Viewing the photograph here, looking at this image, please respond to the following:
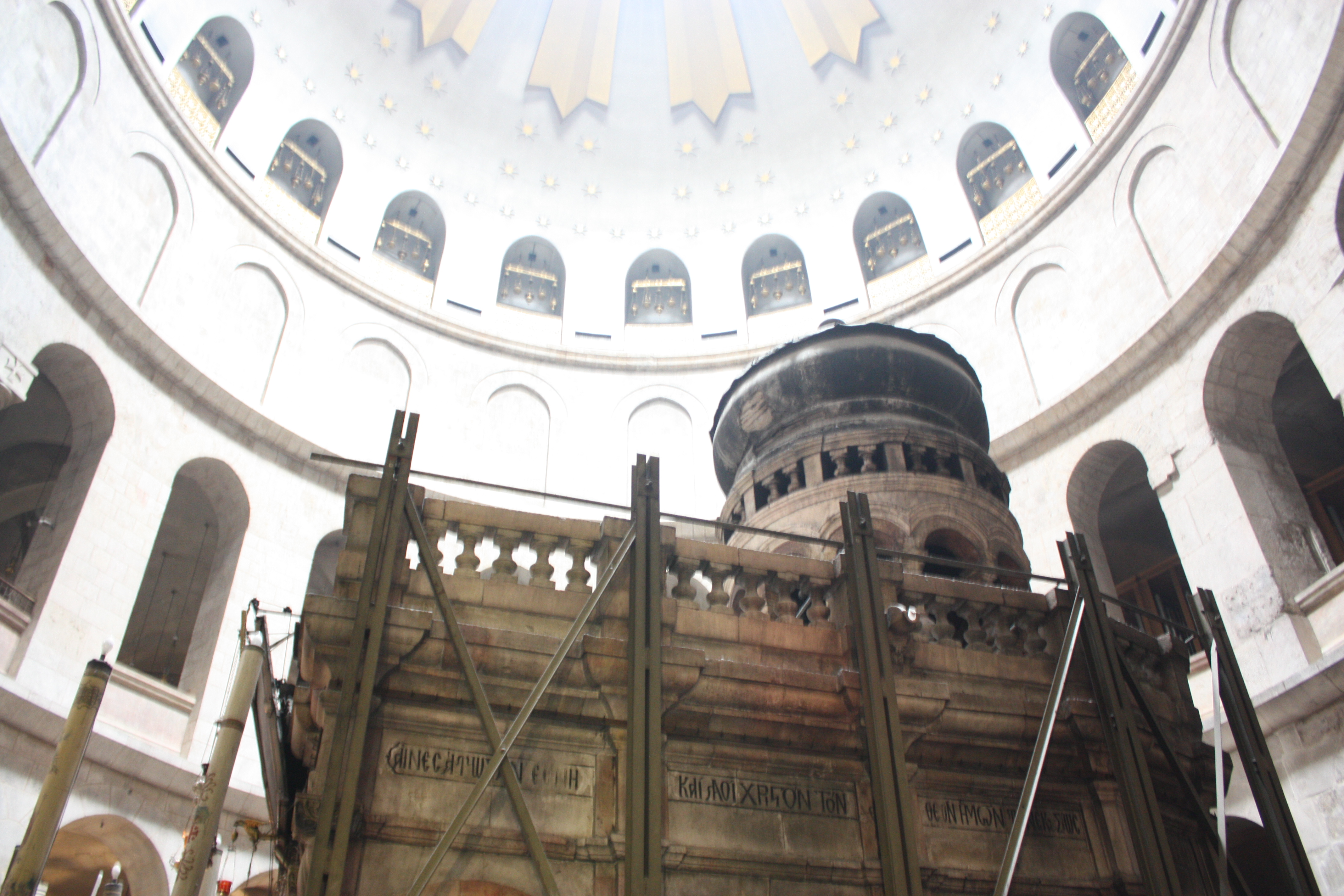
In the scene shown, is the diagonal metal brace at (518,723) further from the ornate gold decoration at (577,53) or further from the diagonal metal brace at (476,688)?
the ornate gold decoration at (577,53)

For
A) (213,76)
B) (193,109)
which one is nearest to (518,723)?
(193,109)

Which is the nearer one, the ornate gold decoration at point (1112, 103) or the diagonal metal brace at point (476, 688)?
the diagonal metal brace at point (476, 688)

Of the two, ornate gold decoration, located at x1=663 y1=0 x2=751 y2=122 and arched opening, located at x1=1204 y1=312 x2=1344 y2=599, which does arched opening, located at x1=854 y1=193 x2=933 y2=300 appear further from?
arched opening, located at x1=1204 y1=312 x2=1344 y2=599

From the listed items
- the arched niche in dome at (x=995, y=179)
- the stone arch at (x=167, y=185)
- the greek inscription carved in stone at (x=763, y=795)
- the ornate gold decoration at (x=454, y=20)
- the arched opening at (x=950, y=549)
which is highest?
the ornate gold decoration at (x=454, y=20)

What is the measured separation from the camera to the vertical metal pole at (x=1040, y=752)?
6.18 metres

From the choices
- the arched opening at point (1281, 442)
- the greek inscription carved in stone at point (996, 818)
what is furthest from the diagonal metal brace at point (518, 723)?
the arched opening at point (1281, 442)

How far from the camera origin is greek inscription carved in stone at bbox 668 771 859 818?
629cm

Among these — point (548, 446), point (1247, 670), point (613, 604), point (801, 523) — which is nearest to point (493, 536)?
point (613, 604)

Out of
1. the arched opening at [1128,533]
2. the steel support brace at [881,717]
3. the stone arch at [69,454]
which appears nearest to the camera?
the steel support brace at [881,717]

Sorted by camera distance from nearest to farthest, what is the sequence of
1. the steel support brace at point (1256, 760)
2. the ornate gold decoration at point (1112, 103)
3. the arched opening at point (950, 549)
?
1. the steel support brace at point (1256, 760)
2. the arched opening at point (950, 549)
3. the ornate gold decoration at point (1112, 103)

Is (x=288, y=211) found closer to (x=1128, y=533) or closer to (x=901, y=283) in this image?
(x=901, y=283)

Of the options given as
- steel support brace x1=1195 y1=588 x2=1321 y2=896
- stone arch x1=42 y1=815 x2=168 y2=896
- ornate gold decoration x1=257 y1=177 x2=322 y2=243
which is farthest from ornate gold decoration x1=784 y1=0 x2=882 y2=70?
stone arch x1=42 y1=815 x2=168 y2=896

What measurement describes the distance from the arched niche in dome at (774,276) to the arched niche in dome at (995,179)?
186 inches

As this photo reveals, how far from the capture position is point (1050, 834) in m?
6.80
